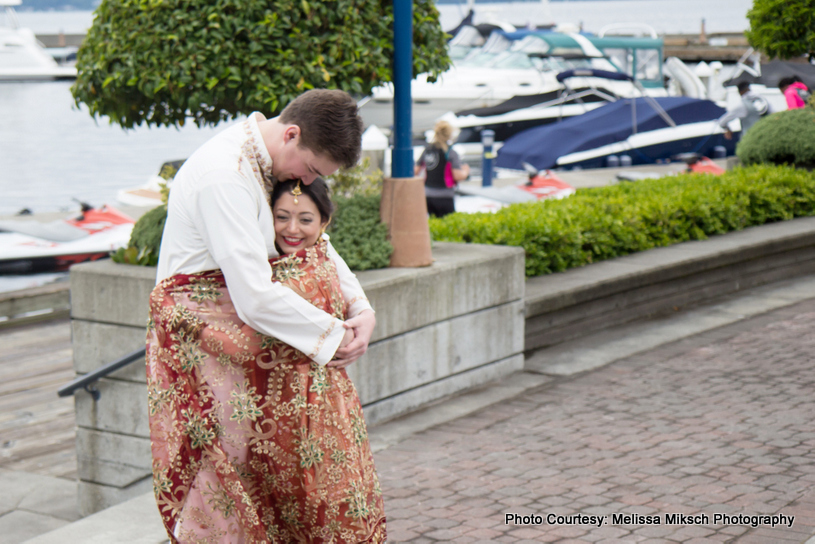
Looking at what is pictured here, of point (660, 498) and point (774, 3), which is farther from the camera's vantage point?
point (774, 3)

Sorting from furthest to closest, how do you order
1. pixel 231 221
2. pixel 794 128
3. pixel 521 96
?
pixel 521 96 < pixel 794 128 < pixel 231 221

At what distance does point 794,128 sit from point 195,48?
8335 mm

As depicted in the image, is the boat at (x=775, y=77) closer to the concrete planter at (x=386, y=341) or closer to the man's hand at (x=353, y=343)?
the concrete planter at (x=386, y=341)

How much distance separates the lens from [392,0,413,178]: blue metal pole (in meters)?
5.61

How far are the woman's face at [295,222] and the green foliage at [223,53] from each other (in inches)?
92.4

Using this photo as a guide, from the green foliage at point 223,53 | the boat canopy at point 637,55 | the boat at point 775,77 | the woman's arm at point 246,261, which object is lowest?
the woman's arm at point 246,261

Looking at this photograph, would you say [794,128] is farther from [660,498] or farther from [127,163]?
[127,163]

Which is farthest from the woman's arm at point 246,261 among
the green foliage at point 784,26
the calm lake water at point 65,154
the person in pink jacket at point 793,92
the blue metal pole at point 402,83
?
the calm lake water at point 65,154

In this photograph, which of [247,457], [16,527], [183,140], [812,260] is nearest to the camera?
[247,457]

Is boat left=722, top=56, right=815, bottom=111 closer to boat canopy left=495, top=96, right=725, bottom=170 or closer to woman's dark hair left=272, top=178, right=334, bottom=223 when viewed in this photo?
boat canopy left=495, top=96, right=725, bottom=170

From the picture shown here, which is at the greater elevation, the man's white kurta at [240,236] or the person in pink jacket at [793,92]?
the person in pink jacket at [793,92]

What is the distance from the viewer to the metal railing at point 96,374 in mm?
4864

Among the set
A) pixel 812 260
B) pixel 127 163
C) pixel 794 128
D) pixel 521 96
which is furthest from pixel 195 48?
pixel 127 163

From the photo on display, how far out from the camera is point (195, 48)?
17.0 feet
